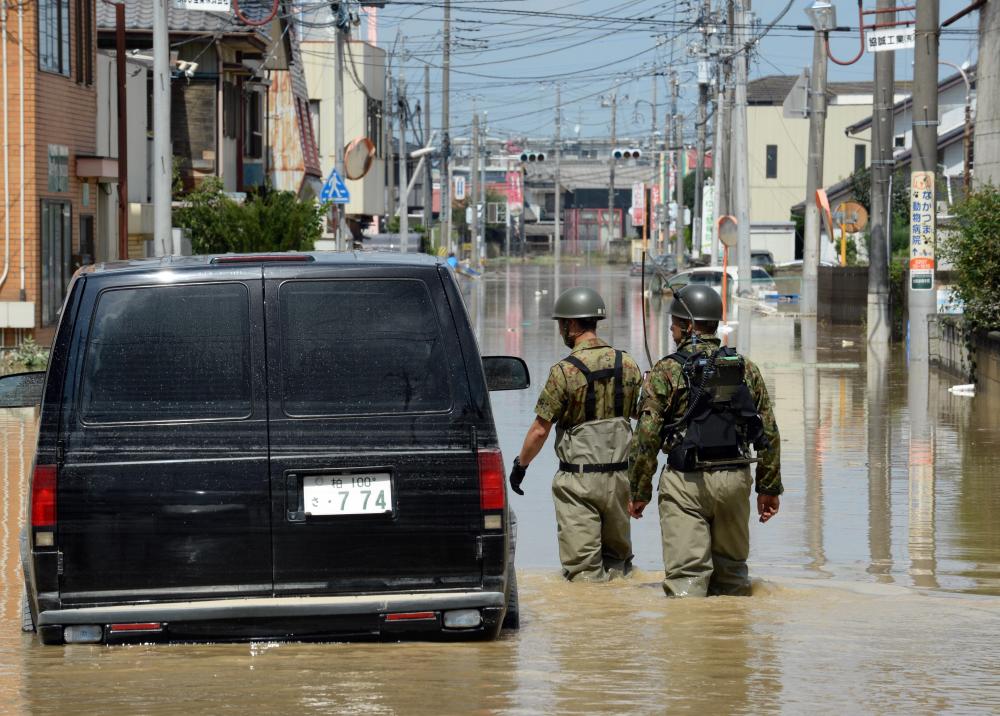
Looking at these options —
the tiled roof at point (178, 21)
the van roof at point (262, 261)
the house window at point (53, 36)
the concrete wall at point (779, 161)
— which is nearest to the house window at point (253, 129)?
the tiled roof at point (178, 21)

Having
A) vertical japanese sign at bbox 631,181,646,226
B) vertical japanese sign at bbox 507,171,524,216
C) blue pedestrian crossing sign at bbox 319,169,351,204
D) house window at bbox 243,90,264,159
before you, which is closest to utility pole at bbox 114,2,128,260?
blue pedestrian crossing sign at bbox 319,169,351,204

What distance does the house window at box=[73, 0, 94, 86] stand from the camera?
2702 cm

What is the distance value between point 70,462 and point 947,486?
350 inches

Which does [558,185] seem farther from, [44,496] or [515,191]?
[44,496]

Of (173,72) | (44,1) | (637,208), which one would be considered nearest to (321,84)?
(173,72)

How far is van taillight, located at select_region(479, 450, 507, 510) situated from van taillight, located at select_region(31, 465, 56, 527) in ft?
5.25

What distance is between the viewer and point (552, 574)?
9055 mm

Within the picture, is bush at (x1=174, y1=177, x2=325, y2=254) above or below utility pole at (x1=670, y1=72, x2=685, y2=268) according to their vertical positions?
below

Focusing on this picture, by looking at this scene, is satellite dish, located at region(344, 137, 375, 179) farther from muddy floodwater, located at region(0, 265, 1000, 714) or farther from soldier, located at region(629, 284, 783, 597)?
soldier, located at region(629, 284, 783, 597)

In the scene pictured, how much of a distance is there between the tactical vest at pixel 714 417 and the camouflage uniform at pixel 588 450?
756 mm

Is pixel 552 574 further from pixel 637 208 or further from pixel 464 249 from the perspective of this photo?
pixel 637 208

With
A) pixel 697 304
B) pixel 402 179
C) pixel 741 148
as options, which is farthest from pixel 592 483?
pixel 402 179

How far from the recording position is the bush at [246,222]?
3128 centimetres

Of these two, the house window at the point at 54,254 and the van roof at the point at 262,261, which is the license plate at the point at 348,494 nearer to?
the van roof at the point at 262,261
